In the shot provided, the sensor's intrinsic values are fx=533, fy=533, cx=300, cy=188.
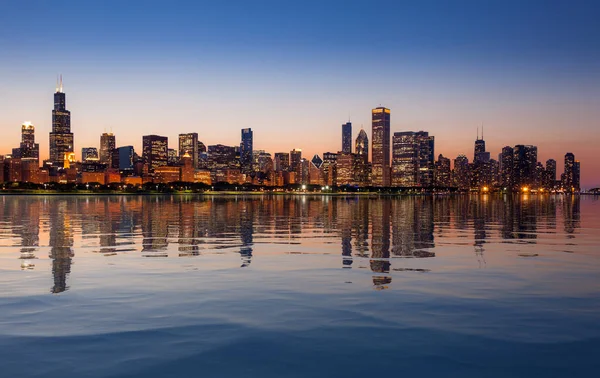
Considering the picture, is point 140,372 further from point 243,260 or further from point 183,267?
point 243,260

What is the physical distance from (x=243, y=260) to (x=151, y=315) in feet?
41.9

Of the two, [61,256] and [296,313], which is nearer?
[296,313]

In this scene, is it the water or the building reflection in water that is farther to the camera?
the building reflection in water

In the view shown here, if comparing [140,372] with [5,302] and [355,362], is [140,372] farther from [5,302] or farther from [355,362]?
[5,302]

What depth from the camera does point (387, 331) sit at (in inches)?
555

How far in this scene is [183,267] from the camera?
83.9ft

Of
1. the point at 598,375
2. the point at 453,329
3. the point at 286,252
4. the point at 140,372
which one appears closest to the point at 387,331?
the point at 453,329

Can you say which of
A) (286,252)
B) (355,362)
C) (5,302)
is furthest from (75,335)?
(286,252)

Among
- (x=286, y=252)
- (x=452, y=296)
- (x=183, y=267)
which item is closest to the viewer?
(x=452, y=296)

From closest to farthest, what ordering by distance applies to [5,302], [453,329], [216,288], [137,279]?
[453,329] < [5,302] < [216,288] < [137,279]

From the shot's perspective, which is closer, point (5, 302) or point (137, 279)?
point (5, 302)

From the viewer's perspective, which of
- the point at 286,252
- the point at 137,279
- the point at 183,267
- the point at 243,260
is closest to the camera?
the point at 137,279

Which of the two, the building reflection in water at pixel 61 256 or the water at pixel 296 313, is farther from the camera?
the building reflection in water at pixel 61 256

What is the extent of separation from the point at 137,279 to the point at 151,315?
673 centimetres
